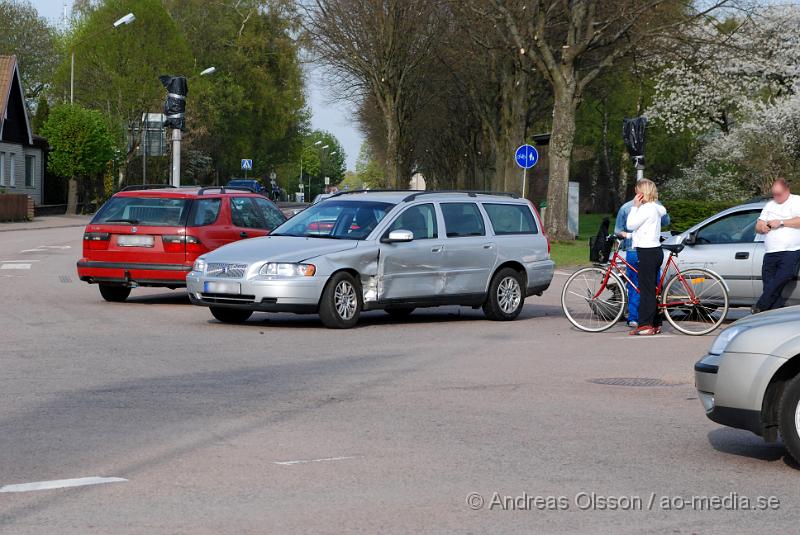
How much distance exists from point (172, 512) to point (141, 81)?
68.8 meters

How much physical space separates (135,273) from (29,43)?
8856 centimetres

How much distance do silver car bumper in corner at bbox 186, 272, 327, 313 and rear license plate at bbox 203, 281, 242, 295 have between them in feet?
0.08

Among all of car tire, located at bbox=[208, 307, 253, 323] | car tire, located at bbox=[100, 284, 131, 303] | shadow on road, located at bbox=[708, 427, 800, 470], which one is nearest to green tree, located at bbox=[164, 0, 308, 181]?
car tire, located at bbox=[100, 284, 131, 303]

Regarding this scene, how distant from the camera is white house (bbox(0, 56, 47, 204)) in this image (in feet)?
204

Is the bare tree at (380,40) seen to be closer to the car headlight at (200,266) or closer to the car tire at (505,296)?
the car tire at (505,296)

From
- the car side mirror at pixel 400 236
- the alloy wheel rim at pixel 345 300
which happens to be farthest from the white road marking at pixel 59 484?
the car side mirror at pixel 400 236

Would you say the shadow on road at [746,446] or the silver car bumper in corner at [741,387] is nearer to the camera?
the silver car bumper in corner at [741,387]

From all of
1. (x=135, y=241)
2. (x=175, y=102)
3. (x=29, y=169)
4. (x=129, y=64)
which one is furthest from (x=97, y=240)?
(x=129, y=64)

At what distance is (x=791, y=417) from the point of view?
742 cm

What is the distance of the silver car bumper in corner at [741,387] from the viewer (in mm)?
7512

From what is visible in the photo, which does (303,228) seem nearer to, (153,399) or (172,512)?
(153,399)

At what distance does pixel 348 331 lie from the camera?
15523mm

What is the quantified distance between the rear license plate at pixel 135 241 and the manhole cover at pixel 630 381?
8629 mm

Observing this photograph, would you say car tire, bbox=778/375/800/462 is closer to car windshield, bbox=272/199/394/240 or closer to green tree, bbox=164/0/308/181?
car windshield, bbox=272/199/394/240
